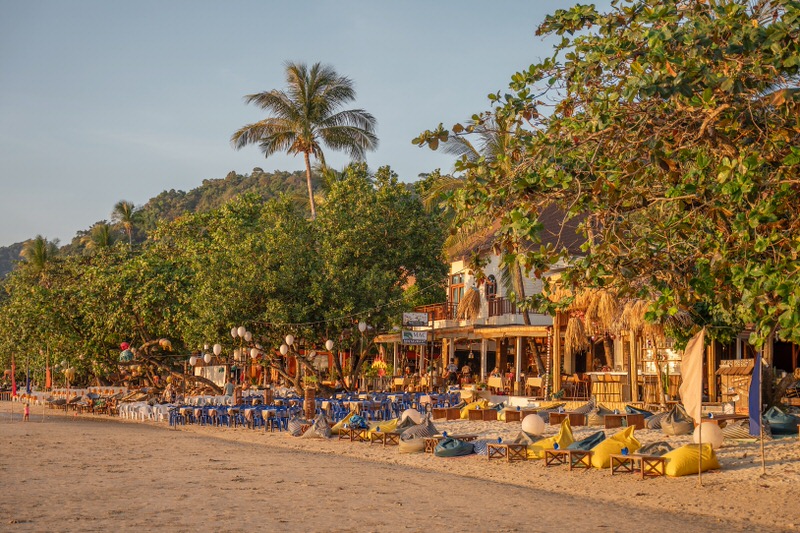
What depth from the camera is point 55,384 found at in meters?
59.9

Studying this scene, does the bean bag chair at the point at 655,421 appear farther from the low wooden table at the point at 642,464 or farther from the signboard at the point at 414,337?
the signboard at the point at 414,337

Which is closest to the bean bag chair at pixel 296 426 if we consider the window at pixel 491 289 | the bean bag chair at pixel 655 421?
the bean bag chair at pixel 655 421

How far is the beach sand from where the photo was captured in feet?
33.0

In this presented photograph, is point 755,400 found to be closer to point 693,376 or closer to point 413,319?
point 693,376

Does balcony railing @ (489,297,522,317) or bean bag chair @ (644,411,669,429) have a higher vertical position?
balcony railing @ (489,297,522,317)

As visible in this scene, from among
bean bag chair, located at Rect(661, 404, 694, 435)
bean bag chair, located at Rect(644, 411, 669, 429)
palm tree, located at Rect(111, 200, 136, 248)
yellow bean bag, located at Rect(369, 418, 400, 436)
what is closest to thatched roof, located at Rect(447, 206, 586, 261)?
yellow bean bag, located at Rect(369, 418, 400, 436)

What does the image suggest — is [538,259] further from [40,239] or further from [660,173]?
[40,239]

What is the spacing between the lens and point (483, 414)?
74.4ft

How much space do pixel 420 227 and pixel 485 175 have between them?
2172cm

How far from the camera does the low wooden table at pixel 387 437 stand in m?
19.5

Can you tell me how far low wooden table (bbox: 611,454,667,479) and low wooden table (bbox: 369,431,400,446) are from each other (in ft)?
21.3

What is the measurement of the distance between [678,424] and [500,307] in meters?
15.6

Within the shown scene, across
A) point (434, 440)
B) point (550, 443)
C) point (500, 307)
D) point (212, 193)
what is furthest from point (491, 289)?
point (212, 193)

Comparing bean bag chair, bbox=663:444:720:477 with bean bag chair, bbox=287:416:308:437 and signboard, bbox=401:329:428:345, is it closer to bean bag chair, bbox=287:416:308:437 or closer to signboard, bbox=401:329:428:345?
bean bag chair, bbox=287:416:308:437
